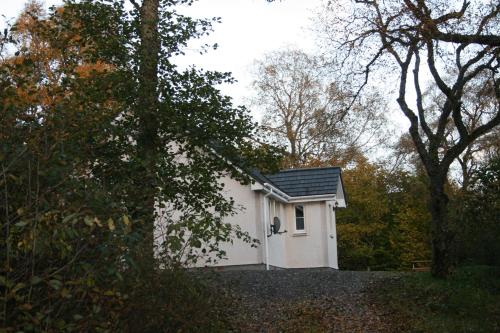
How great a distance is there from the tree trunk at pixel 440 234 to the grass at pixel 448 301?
0.28 m

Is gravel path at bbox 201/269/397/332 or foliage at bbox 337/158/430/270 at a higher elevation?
foliage at bbox 337/158/430/270

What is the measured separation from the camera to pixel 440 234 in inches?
636

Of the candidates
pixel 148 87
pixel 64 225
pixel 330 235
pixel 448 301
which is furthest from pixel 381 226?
pixel 64 225

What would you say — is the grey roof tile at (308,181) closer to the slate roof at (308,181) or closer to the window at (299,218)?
the slate roof at (308,181)

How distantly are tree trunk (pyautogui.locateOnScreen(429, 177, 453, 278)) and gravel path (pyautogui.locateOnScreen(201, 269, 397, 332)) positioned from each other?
52.6 inches

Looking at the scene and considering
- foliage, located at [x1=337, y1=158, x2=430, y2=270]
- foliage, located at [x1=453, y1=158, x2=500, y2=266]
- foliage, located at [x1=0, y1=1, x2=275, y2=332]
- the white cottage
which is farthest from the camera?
foliage, located at [x1=337, y1=158, x2=430, y2=270]

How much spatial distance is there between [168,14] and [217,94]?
6.41ft

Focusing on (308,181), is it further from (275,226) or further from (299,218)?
(275,226)

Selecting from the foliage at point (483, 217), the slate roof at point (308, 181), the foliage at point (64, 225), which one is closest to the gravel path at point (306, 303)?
the foliage at point (64, 225)

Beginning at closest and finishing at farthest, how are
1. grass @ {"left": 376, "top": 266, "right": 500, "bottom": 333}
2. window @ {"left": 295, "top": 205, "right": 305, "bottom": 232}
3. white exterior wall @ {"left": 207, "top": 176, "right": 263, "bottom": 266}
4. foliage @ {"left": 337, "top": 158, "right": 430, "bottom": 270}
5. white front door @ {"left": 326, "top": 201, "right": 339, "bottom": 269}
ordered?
1. grass @ {"left": 376, "top": 266, "right": 500, "bottom": 333}
2. white exterior wall @ {"left": 207, "top": 176, "right": 263, "bottom": 266}
3. white front door @ {"left": 326, "top": 201, "right": 339, "bottom": 269}
4. window @ {"left": 295, "top": 205, "right": 305, "bottom": 232}
5. foliage @ {"left": 337, "top": 158, "right": 430, "bottom": 270}

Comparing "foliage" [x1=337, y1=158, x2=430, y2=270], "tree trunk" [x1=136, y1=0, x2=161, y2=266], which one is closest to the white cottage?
"foliage" [x1=337, y1=158, x2=430, y2=270]

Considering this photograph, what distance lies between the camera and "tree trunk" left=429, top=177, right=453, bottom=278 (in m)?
16.2

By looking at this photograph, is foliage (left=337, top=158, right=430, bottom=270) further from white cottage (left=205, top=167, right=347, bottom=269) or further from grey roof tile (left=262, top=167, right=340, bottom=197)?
grey roof tile (left=262, top=167, right=340, bottom=197)

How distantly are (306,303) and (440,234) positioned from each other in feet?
12.8
